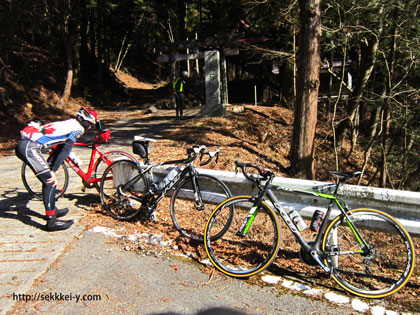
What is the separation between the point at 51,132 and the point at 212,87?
34.5 feet

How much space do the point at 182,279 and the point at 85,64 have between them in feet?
94.6

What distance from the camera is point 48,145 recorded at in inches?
187

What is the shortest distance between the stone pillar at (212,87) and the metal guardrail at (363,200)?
9.99 meters

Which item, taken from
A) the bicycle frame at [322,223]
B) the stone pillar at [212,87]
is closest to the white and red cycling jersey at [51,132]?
the bicycle frame at [322,223]

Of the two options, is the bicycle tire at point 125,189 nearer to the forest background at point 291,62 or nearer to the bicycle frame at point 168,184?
the bicycle frame at point 168,184

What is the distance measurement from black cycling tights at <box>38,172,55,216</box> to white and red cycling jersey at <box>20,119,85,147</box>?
0.48 meters

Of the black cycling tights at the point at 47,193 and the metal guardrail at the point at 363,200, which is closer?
the metal guardrail at the point at 363,200

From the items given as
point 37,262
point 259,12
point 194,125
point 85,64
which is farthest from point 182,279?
point 85,64

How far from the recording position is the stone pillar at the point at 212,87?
46.3 ft

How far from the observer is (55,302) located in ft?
10.4

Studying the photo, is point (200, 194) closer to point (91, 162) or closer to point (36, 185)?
point (91, 162)

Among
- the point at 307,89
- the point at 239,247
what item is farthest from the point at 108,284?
the point at 307,89

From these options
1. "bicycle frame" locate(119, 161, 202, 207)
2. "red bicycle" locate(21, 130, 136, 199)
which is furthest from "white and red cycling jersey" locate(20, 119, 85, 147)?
"bicycle frame" locate(119, 161, 202, 207)

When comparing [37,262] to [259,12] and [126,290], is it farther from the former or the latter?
[259,12]
